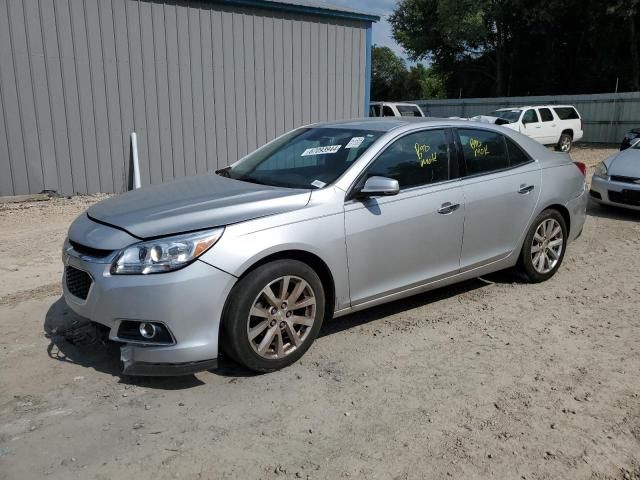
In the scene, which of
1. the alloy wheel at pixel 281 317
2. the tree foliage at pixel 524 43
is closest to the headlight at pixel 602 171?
the alloy wheel at pixel 281 317

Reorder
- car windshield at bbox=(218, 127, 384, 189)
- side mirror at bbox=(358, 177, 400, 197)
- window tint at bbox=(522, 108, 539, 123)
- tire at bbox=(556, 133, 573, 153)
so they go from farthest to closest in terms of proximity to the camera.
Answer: tire at bbox=(556, 133, 573, 153), window tint at bbox=(522, 108, 539, 123), car windshield at bbox=(218, 127, 384, 189), side mirror at bbox=(358, 177, 400, 197)

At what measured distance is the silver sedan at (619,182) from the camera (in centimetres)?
818

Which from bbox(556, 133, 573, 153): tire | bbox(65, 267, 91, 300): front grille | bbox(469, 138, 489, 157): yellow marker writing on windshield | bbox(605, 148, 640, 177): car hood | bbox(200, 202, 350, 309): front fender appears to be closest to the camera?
bbox(200, 202, 350, 309): front fender

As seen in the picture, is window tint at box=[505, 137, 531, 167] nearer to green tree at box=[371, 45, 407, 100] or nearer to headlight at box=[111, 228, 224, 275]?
headlight at box=[111, 228, 224, 275]

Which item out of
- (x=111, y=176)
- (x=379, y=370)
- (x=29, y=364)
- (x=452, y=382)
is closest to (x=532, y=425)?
(x=452, y=382)

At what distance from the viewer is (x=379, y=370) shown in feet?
12.4

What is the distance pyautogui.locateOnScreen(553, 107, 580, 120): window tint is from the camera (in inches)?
802

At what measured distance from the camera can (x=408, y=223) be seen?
166 inches

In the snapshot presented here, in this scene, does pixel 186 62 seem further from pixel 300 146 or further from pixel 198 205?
pixel 198 205

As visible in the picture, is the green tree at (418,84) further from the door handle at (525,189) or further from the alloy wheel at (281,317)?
the alloy wheel at (281,317)

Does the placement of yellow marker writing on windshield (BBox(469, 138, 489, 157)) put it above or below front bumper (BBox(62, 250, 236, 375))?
above

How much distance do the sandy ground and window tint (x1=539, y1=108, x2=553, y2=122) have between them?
53.0ft

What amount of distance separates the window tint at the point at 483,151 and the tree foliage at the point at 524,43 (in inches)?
981

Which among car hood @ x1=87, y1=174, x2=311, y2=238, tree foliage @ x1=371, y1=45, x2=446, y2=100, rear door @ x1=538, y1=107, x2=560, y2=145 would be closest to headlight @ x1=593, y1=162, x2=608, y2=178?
car hood @ x1=87, y1=174, x2=311, y2=238
